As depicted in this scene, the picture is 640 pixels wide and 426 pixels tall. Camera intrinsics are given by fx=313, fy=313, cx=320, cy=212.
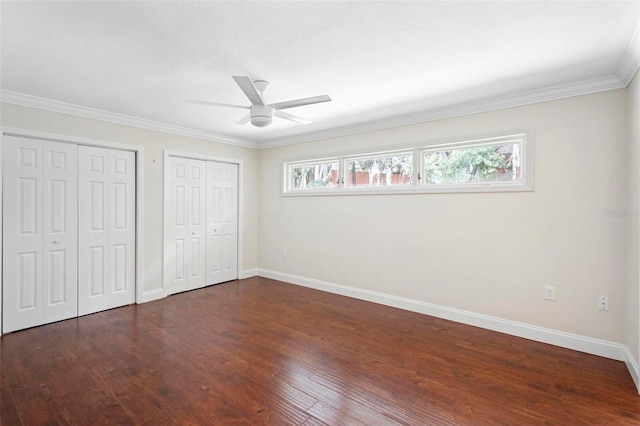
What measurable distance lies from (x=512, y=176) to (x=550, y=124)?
0.58m

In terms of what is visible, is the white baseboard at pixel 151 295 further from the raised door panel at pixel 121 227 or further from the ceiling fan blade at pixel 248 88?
the ceiling fan blade at pixel 248 88

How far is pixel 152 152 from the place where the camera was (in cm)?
432

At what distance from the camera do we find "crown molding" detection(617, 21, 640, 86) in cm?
212

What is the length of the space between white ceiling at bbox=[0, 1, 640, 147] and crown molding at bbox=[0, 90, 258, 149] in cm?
2

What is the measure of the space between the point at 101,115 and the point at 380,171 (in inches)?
141

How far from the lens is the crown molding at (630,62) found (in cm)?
212

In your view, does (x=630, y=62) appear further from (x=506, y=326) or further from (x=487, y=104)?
(x=506, y=326)

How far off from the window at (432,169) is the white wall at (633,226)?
0.73m

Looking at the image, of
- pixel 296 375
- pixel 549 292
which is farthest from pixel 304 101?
pixel 549 292

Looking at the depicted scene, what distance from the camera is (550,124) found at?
3.03 metres

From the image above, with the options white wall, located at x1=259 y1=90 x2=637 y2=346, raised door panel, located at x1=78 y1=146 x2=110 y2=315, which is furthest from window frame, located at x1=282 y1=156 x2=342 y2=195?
raised door panel, located at x1=78 y1=146 x2=110 y2=315

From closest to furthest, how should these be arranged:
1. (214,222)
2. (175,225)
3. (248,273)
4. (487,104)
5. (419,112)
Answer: (487,104) → (419,112) → (175,225) → (214,222) → (248,273)

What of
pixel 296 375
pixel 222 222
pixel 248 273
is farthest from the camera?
pixel 248 273

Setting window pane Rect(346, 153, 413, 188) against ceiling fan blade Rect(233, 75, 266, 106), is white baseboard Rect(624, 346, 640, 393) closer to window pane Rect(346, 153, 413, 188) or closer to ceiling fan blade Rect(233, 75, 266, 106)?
window pane Rect(346, 153, 413, 188)
